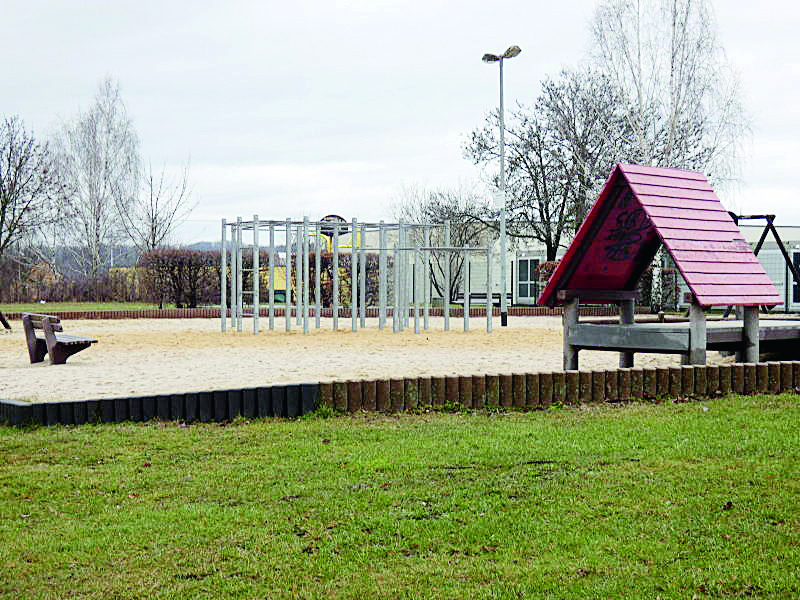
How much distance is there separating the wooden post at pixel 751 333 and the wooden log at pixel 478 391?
4.00 m

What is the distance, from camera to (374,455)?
609cm

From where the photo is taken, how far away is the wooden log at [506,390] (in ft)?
27.2

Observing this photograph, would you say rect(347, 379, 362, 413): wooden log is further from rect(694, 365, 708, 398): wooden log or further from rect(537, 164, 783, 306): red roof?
rect(537, 164, 783, 306): red roof

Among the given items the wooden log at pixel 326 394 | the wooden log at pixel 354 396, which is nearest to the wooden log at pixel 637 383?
the wooden log at pixel 354 396

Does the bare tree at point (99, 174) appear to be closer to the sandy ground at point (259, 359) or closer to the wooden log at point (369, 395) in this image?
the sandy ground at point (259, 359)

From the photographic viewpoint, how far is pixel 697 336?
33.3 feet

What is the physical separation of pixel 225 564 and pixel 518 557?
1161 mm

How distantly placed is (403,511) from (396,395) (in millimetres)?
3367

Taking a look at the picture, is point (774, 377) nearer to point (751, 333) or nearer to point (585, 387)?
point (751, 333)

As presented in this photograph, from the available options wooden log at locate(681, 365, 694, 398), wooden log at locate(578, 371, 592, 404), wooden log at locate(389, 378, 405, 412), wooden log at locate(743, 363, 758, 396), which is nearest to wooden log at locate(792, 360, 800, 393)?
wooden log at locate(743, 363, 758, 396)

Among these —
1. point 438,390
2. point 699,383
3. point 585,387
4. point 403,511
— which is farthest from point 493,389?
point 403,511

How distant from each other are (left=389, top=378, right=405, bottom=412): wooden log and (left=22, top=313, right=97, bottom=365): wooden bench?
5.52 meters

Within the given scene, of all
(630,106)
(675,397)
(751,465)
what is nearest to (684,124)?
(630,106)

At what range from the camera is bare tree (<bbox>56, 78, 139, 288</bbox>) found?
46.6m
